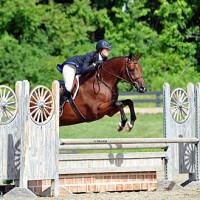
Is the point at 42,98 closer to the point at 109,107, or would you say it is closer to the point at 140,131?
the point at 109,107

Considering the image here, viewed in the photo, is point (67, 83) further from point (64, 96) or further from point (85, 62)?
point (85, 62)

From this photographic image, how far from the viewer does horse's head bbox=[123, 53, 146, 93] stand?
11.1 m

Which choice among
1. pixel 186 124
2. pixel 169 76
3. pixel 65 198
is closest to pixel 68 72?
pixel 186 124

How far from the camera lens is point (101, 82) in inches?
Result: 454

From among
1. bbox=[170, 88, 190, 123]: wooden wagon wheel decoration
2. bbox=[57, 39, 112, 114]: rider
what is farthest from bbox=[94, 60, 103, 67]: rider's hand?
bbox=[170, 88, 190, 123]: wooden wagon wheel decoration

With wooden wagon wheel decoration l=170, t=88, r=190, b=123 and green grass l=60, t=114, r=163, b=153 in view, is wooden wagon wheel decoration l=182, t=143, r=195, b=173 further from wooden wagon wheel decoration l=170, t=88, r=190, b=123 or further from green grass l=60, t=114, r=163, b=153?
green grass l=60, t=114, r=163, b=153

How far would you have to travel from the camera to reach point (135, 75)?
1119cm

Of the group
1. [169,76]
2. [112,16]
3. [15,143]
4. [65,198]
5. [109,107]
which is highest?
[112,16]

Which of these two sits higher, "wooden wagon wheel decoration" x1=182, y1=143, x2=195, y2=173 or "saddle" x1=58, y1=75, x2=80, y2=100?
"saddle" x1=58, y1=75, x2=80, y2=100

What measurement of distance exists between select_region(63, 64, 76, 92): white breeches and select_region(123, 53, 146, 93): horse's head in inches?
29.9

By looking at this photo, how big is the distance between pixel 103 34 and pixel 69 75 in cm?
2469

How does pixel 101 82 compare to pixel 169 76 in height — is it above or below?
below

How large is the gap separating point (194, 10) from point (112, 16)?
11.9ft

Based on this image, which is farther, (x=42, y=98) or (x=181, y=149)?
(x=181, y=149)
